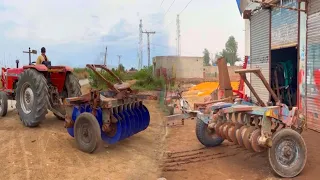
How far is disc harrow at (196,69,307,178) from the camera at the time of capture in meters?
5.36

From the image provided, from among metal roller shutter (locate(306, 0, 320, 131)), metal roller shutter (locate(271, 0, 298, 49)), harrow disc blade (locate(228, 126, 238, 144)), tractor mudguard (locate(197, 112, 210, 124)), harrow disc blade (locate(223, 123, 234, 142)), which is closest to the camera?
harrow disc blade (locate(228, 126, 238, 144))

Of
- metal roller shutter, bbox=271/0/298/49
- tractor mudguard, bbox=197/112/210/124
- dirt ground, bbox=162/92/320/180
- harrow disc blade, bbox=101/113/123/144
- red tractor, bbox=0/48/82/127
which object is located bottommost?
dirt ground, bbox=162/92/320/180

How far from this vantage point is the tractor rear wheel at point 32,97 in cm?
745

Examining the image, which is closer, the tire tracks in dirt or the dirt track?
the dirt track

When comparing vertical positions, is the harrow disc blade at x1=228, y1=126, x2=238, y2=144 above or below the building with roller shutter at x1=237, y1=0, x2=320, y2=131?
below

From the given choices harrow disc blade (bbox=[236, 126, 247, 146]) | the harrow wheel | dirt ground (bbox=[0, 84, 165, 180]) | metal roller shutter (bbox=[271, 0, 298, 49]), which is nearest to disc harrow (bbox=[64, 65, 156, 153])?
dirt ground (bbox=[0, 84, 165, 180])

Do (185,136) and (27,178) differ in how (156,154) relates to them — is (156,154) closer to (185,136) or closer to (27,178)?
(185,136)

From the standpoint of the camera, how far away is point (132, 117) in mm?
7012

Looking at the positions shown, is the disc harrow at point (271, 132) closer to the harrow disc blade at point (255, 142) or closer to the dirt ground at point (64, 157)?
the harrow disc blade at point (255, 142)

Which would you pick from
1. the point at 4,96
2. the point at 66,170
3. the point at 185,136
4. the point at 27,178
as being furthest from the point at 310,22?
the point at 4,96

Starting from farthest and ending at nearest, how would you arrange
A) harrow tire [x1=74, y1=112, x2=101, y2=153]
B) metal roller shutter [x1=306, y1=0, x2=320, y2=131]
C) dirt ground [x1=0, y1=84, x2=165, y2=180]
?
metal roller shutter [x1=306, y1=0, x2=320, y2=131], harrow tire [x1=74, y1=112, x2=101, y2=153], dirt ground [x1=0, y1=84, x2=165, y2=180]

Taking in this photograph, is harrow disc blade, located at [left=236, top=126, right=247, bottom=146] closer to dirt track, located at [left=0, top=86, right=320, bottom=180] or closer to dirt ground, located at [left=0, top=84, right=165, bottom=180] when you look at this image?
dirt track, located at [left=0, top=86, right=320, bottom=180]

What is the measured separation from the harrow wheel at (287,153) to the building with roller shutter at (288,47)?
3.79 m

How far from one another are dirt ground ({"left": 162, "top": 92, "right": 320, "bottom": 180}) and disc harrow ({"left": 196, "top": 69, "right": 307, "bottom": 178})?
10.7 inches
